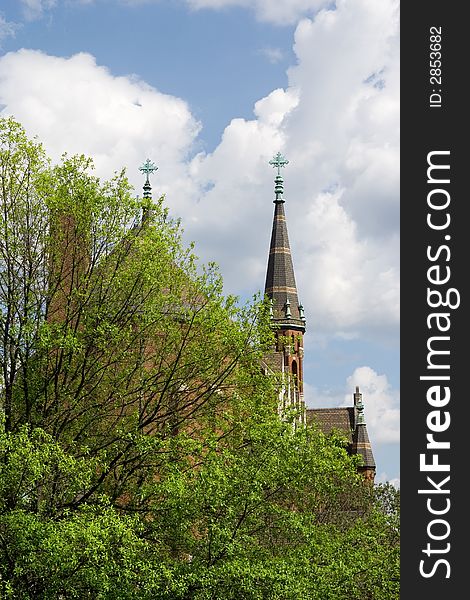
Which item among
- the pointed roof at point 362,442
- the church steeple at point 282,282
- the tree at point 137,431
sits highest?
the church steeple at point 282,282

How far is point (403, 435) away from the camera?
490 inches

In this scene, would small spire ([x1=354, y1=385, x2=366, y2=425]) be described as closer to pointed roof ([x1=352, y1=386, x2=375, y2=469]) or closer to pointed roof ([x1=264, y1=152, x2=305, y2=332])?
pointed roof ([x1=352, y1=386, x2=375, y2=469])

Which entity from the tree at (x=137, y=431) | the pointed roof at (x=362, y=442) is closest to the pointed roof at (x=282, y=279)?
the pointed roof at (x=362, y=442)

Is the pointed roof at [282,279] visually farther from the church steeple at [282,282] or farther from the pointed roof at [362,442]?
the pointed roof at [362,442]

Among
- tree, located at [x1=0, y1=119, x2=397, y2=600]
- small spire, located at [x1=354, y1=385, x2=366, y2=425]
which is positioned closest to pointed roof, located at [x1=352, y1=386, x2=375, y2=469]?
small spire, located at [x1=354, y1=385, x2=366, y2=425]

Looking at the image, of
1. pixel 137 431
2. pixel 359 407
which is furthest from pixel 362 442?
pixel 137 431

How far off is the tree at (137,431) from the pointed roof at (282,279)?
3855 cm

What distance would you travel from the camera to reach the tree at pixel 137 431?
18.6m

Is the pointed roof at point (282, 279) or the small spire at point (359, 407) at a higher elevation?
the pointed roof at point (282, 279)

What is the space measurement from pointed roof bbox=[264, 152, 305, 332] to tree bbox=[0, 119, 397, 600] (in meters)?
38.5

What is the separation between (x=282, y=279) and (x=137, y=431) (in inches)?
1688

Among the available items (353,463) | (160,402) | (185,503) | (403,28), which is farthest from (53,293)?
(403,28)

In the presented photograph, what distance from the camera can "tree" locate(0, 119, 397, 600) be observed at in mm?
18625

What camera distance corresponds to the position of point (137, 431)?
21.8 metres
